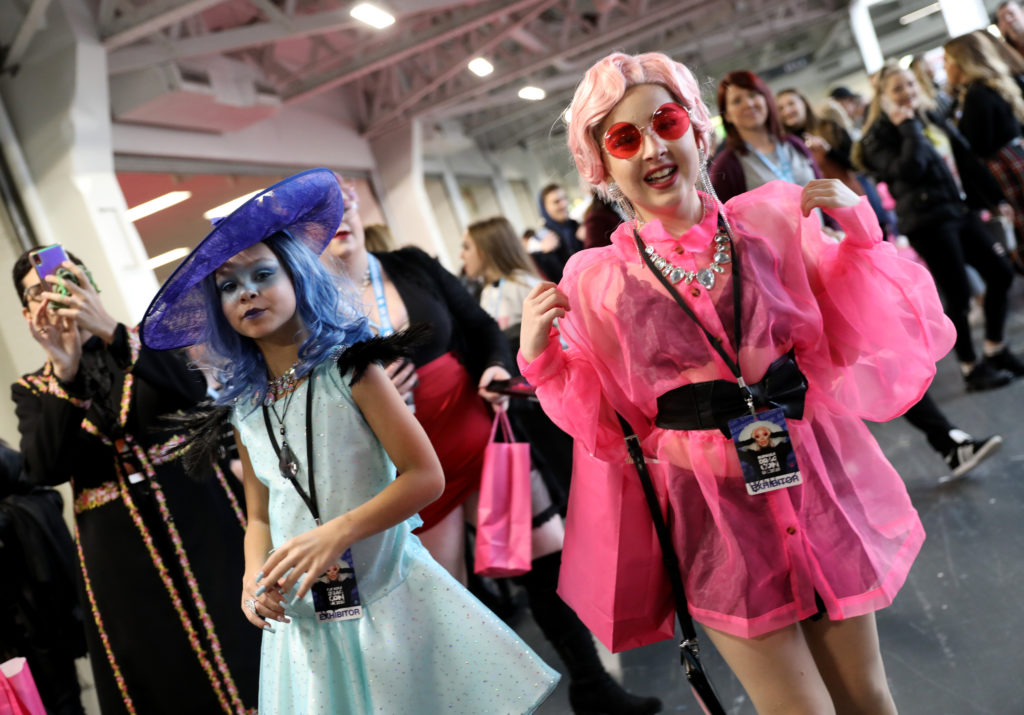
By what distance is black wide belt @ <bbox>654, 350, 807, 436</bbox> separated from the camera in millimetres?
1535

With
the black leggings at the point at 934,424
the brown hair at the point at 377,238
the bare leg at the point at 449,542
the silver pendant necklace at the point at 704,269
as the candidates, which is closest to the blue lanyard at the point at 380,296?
the bare leg at the point at 449,542

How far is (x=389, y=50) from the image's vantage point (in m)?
8.49

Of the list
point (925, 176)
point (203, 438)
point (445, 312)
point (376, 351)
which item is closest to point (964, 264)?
point (925, 176)

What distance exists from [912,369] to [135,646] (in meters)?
2.34

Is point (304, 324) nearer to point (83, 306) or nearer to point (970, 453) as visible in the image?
point (83, 306)

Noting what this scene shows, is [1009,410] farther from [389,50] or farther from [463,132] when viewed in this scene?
[463,132]

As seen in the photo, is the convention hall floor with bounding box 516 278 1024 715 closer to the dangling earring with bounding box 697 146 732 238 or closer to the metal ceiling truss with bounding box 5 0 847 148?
the dangling earring with bounding box 697 146 732 238

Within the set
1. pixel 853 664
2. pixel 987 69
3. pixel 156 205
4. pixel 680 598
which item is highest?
pixel 156 205

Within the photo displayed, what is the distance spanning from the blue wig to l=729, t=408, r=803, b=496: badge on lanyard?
83 centimetres

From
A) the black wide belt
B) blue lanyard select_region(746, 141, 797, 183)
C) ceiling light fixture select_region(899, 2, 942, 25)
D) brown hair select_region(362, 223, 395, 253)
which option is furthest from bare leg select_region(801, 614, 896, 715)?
ceiling light fixture select_region(899, 2, 942, 25)

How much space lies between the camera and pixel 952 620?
256 cm

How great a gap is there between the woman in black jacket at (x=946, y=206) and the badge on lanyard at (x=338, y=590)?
3.98 m

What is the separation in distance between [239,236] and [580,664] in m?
1.69

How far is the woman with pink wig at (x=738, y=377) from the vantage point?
1.53m
